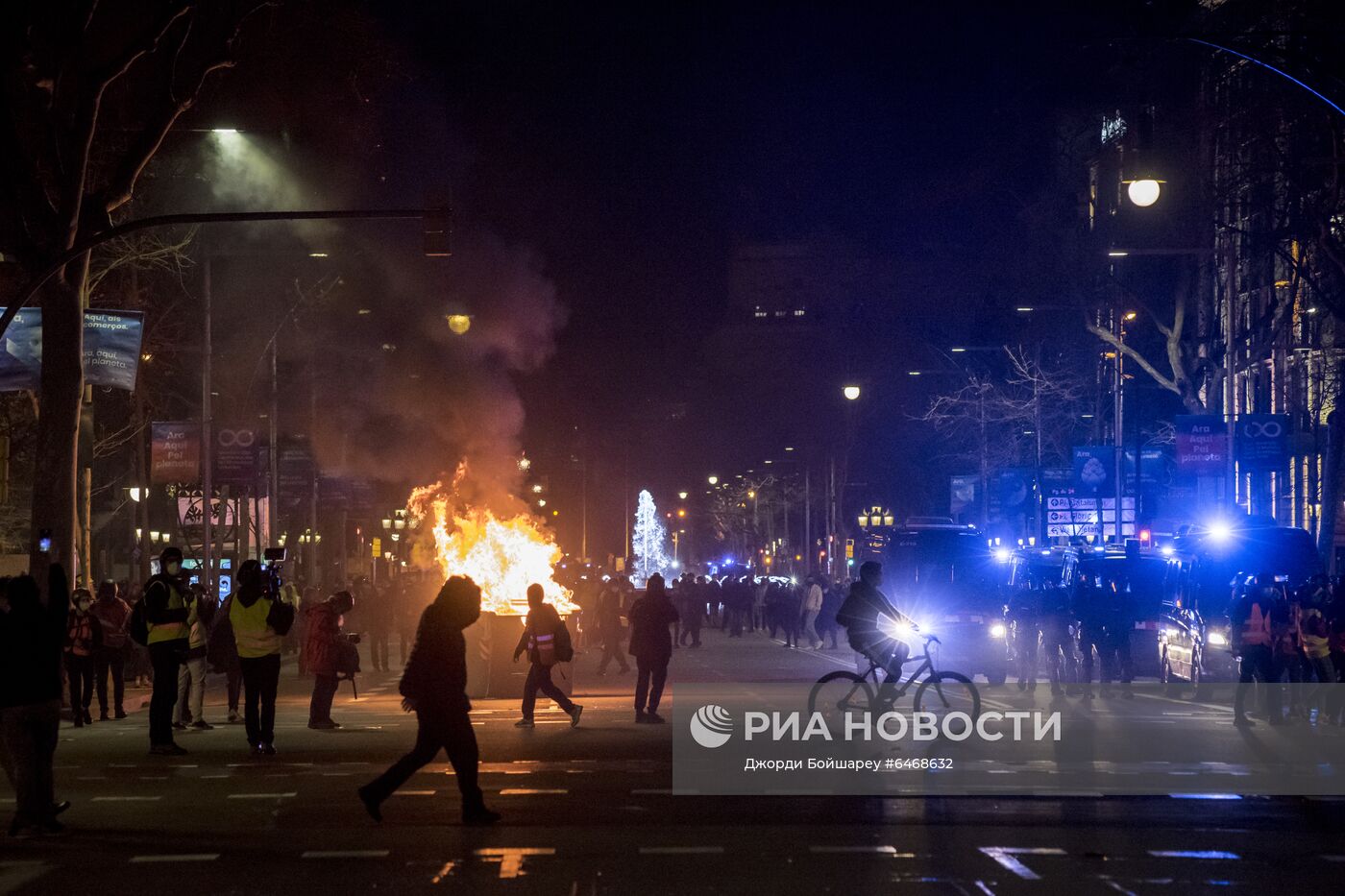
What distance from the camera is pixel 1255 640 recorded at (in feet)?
63.9

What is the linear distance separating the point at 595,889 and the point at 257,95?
905 inches

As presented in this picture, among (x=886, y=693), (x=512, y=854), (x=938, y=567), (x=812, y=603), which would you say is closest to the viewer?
(x=512, y=854)

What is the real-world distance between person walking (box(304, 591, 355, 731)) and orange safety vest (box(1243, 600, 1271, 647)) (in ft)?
33.2

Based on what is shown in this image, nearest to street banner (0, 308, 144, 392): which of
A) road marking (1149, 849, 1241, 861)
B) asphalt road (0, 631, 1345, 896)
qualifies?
asphalt road (0, 631, 1345, 896)

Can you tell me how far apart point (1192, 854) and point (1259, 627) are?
975 centimetres

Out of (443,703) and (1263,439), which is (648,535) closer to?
→ (1263,439)

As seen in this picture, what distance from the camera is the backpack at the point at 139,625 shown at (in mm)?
17219

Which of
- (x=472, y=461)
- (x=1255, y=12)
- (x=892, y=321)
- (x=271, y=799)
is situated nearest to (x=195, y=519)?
(x=472, y=461)

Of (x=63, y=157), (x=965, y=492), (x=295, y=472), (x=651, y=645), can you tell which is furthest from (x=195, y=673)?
(x=965, y=492)

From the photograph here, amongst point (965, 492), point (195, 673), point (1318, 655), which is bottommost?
point (195, 673)

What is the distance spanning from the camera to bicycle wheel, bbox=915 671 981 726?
57.7ft

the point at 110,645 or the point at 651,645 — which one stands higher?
the point at 651,645

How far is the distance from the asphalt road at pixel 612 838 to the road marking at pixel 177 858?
0.08ft

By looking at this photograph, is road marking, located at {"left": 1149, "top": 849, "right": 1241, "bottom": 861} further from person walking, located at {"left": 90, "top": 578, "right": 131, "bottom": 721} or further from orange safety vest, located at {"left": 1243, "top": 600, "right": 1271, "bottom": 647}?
person walking, located at {"left": 90, "top": 578, "right": 131, "bottom": 721}
